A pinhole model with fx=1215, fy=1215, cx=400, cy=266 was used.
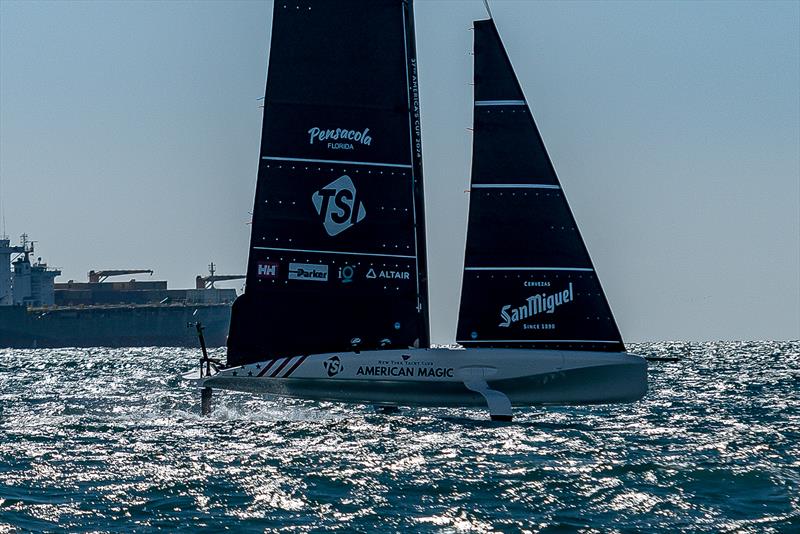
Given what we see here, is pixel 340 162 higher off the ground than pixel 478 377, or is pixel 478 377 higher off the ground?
pixel 340 162

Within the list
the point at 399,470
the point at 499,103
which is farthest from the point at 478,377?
the point at 399,470

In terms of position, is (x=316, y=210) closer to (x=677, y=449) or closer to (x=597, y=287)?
(x=597, y=287)

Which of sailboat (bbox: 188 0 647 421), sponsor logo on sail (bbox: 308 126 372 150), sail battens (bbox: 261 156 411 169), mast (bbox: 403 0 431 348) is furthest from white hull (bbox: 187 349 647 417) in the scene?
sponsor logo on sail (bbox: 308 126 372 150)

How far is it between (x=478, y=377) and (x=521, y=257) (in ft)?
7.47

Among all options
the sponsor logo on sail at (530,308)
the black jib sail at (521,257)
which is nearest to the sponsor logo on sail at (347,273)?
the black jib sail at (521,257)

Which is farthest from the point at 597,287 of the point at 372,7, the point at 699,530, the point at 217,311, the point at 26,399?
the point at 217,311

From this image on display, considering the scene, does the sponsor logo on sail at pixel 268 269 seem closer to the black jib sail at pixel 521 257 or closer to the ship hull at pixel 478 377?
the ship hull at pixel 478 377

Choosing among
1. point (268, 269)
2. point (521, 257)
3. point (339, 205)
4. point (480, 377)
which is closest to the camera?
point (480, 377)

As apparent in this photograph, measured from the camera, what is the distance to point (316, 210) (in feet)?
73.5

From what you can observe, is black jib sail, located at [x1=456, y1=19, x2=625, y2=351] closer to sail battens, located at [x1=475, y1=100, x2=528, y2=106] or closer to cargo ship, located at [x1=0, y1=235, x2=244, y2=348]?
sail battens, located at [x1=475, y1=100, x2=528, y2=106]

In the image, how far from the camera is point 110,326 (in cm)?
13638

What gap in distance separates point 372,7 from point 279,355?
665 centimetres

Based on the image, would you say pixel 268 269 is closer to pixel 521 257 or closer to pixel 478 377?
pixel 478 377

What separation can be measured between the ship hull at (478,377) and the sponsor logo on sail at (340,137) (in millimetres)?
3903
